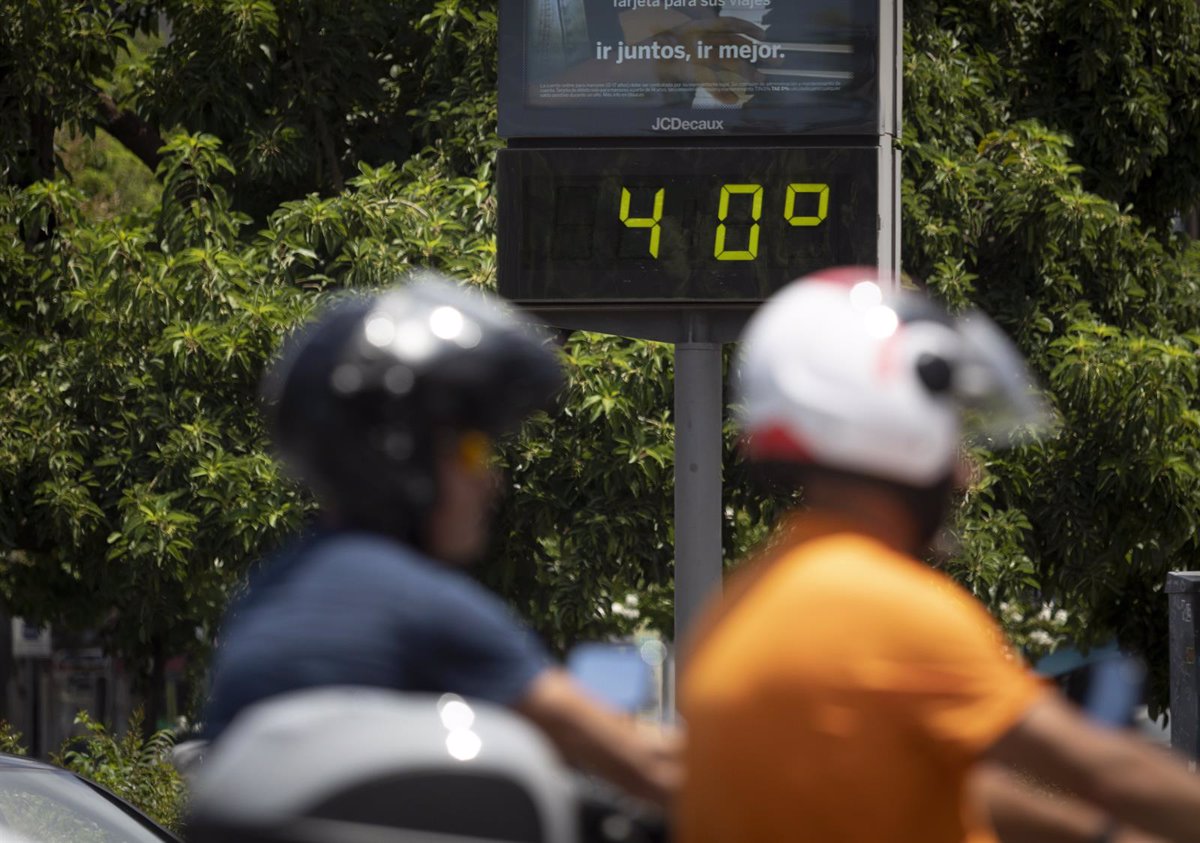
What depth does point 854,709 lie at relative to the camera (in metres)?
2.00

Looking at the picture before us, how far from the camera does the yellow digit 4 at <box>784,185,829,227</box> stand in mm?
7895

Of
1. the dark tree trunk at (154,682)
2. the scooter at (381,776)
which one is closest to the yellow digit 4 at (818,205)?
the scooter at (381,776)

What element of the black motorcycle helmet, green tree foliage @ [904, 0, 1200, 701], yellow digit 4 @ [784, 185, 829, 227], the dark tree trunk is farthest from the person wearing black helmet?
the dark tree trunk

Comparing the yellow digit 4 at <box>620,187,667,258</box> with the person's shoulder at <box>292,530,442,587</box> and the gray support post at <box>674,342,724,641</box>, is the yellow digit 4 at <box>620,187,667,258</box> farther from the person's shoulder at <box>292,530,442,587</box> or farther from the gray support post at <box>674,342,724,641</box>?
the person's shoulder at <box>292,530,442,587</box>

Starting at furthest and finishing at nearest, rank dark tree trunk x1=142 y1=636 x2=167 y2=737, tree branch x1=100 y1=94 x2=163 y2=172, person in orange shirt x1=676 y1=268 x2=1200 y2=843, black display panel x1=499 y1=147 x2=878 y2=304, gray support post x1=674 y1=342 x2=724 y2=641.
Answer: dark tree trunk x1=142 y1=636 x2=167 y2=737, tree branch x1=100 y1=94 x2=163 y2=172, gray support post x1=674 y1=342 x2=724 y2=641, black display panel x1=499 y1=147 x2=878 y2=304, person in orange shirt x1=676 y1=268 x2=1200 y2=843

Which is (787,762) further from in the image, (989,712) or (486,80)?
(486,80)

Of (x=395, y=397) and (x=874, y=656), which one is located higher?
(x=395, y=397)

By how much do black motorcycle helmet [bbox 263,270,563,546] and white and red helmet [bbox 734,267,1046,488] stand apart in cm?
30

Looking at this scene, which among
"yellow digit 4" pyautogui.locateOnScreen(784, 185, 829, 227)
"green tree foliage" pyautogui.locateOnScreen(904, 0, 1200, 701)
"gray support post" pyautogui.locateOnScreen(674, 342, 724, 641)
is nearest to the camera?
"yellow digit 4" pyautogui.locateOnScreen(784, 185, 829, 227)

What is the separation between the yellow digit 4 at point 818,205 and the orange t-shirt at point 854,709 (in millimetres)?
5897

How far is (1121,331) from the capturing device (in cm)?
1059

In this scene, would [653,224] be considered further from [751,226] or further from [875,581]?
[875,581]

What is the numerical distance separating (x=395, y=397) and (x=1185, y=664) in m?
6.69

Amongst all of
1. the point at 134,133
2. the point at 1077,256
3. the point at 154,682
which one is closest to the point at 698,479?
the point at 1077,256
